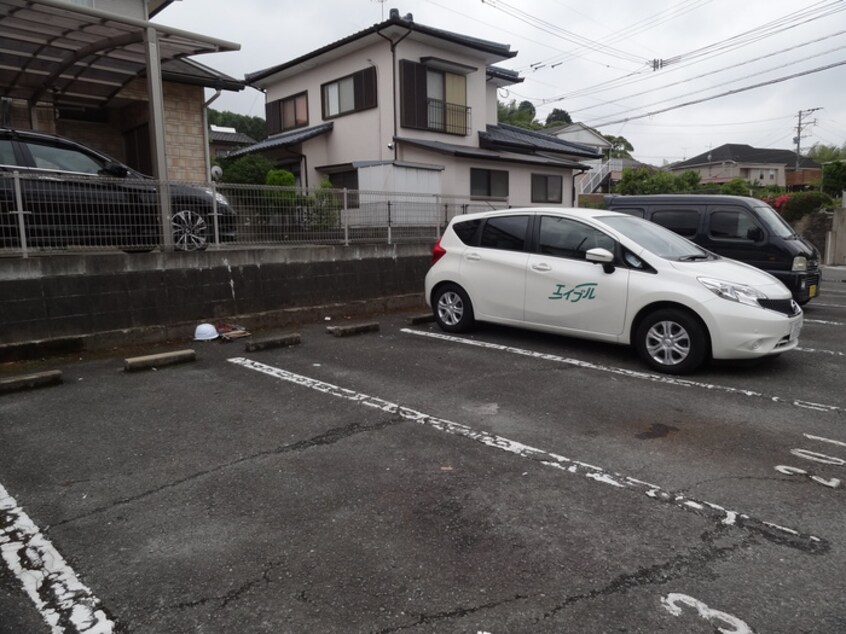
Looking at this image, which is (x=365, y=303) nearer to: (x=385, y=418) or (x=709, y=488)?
(x=385, y=418)

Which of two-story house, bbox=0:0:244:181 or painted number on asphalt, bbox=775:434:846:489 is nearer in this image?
painted number on asphalt, bbox=775:434:846:489

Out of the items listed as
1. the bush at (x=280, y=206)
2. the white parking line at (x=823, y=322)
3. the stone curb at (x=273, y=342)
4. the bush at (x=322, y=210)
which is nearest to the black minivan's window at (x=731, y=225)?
the white parking line at (x=823, y=322)

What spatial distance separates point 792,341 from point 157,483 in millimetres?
5535

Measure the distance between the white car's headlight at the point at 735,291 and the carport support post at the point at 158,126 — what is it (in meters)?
6.11

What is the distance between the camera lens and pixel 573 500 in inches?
117

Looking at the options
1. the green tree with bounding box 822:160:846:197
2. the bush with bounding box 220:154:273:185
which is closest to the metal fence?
the bush with bounding box 220:154:273:185

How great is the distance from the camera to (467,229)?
7195mm

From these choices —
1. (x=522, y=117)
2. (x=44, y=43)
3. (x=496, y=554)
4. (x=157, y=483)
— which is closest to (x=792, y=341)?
(x=496, y=554)

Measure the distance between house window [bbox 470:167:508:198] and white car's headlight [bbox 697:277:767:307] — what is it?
12.7 metres

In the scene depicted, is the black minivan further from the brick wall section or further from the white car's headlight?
the brick wall section

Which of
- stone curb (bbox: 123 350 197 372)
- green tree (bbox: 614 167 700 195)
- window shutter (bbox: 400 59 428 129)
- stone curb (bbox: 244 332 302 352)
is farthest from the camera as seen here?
green tree (bbox: 614 167 700 195)

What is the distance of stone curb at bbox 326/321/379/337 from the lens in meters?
7.31

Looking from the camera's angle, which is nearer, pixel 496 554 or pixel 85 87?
pixel 496 554

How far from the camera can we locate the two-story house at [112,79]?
23.4 ft
